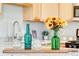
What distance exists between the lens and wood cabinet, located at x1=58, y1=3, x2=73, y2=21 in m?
5.11

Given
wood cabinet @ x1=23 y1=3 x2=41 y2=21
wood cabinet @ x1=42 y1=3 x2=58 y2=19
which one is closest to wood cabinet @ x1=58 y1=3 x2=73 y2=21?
wood cabinet @ x1=42 y1=3 x2=58 y2=19

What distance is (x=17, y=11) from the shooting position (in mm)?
5035

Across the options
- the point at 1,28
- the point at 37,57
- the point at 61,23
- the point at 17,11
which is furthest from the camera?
the point at 17,11

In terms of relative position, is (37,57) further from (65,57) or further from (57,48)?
(57,48)

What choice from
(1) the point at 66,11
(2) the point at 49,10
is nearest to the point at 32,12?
(2) the point at 49,10

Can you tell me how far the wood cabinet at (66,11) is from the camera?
511cm

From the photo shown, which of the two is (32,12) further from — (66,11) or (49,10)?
(66,11)

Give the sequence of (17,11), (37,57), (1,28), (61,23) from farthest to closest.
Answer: (17,11), (1,28), (61,23), (37,57)

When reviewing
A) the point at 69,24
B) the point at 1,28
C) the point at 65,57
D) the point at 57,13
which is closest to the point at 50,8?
the point at 57,13

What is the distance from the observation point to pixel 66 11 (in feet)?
16.9

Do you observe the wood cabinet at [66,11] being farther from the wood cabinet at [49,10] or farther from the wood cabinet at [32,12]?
the wood cabinet at [32,12]

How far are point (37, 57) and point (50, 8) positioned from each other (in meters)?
3.27

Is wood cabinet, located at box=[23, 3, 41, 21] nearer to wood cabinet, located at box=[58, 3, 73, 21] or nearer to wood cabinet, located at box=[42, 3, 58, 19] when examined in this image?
wood cabinet, located at box=[42, 3, 58, 19]

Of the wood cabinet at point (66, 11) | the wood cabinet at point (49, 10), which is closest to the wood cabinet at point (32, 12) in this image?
the wood cabinet at point (49, 10)
